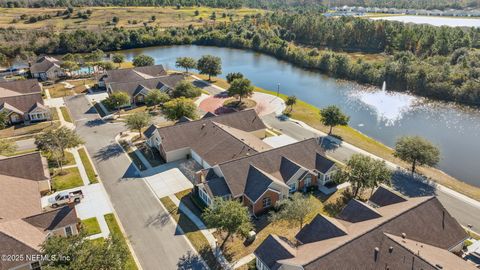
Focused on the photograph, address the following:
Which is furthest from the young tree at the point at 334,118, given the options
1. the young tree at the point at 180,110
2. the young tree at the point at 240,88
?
the young tree at the point at 180,110

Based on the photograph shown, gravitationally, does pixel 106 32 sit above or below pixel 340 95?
above

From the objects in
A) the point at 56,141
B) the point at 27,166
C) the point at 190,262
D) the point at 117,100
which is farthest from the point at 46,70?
the point at 190,262

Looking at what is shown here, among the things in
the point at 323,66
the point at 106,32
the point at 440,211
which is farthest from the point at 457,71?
the point at 106,32

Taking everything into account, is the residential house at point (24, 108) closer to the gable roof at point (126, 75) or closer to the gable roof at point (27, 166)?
the gable roof at point (126, 75)

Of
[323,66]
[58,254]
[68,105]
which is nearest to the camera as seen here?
[58,254]

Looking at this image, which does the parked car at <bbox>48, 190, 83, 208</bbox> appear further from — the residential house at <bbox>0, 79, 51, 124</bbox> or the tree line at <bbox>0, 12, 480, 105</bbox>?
the tree line at <bbox>0, 12, 480, 105</bbox>

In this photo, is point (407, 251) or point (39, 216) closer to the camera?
point (407, 251)

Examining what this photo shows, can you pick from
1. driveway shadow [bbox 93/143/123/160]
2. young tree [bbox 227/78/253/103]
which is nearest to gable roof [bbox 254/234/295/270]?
driveway shadow [bbox 93/143/123/160]

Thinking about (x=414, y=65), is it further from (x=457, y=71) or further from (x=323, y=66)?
(x=323, y=66)
